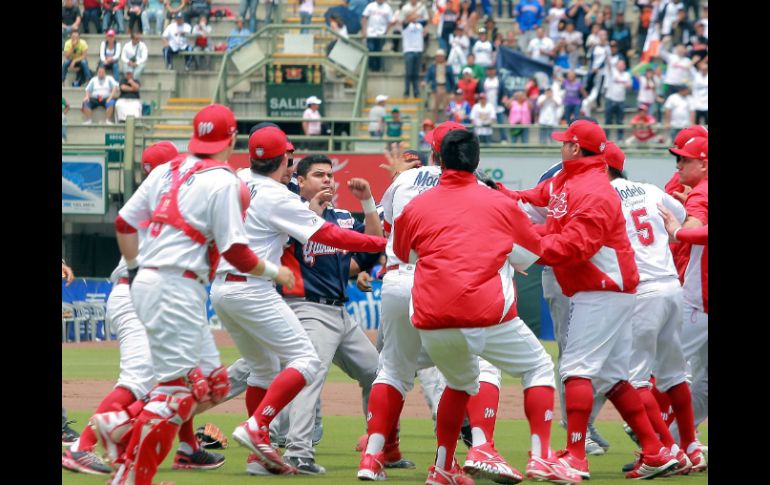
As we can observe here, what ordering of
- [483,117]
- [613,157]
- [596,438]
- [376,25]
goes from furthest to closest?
[376,25], [483,117], [596,438], [613,157]

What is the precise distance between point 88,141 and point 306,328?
2193 cm

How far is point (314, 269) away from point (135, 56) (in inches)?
934

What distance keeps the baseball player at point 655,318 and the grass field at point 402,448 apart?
0.50 metres

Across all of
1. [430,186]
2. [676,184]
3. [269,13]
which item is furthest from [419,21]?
[430,186]

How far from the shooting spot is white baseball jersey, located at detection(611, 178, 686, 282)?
9.37m

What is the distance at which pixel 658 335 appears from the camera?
945 cm

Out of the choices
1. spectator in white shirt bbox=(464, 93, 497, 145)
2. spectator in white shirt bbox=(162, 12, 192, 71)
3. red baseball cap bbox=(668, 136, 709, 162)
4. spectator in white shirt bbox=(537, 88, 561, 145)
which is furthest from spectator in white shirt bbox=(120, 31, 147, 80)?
red baseball cap bbox=(668, 136, 709, 162)

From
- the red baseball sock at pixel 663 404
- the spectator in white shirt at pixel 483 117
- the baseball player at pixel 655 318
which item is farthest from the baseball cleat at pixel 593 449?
the spectator in white shirt at pixel 483 117

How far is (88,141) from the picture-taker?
30.3 m

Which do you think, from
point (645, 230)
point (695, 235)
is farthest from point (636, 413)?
point (645, 230)

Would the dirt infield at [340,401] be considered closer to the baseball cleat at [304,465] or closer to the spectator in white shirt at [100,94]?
the baseball cleat at [304,465]

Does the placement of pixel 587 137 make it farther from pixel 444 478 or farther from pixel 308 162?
pixel 444 478
